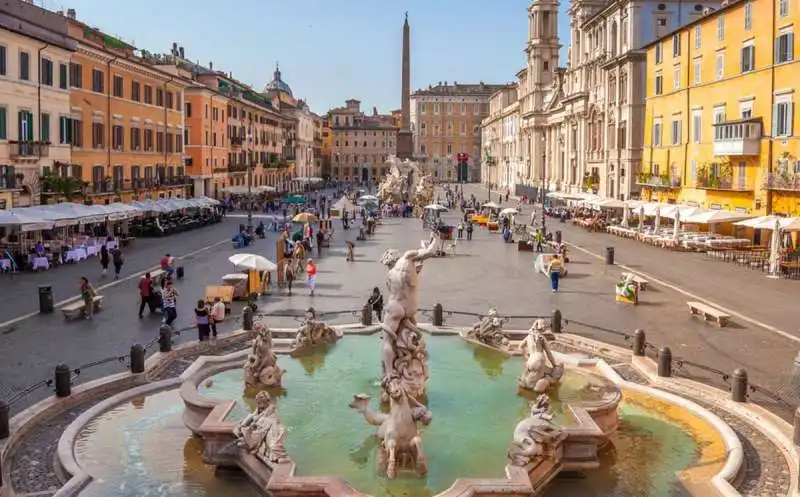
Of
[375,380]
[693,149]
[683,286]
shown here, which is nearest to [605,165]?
[693,149]

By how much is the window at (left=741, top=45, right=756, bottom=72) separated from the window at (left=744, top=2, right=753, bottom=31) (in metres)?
0.91

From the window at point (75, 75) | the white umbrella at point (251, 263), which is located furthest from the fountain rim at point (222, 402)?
the window at point (75, 75)

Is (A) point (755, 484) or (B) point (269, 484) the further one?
(A) point (755, 484)

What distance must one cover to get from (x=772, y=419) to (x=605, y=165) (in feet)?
180

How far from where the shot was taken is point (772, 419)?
13.2 m

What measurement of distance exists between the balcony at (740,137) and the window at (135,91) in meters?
32.6

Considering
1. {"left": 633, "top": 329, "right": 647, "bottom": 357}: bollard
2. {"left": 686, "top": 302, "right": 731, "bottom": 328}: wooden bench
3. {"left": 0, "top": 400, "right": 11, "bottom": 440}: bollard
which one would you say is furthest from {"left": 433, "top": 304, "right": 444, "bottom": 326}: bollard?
{"left": 0, "top": 400, "right": 11, "bottom": 440}: bollard

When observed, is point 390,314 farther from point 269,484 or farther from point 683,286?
point 683,286

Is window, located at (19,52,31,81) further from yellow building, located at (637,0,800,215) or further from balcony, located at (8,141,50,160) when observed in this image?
yellow building, located at (637,0,800,215)

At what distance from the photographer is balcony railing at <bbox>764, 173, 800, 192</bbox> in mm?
35250

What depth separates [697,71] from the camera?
152 ft

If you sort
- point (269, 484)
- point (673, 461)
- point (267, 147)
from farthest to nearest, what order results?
point (267, 147)
point (673, 461)
point (269, 484)

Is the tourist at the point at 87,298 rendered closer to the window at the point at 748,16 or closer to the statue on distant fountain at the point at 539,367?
the statue on distant fountain at the point at 539,367

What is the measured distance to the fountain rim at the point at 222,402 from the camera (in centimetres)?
1041
